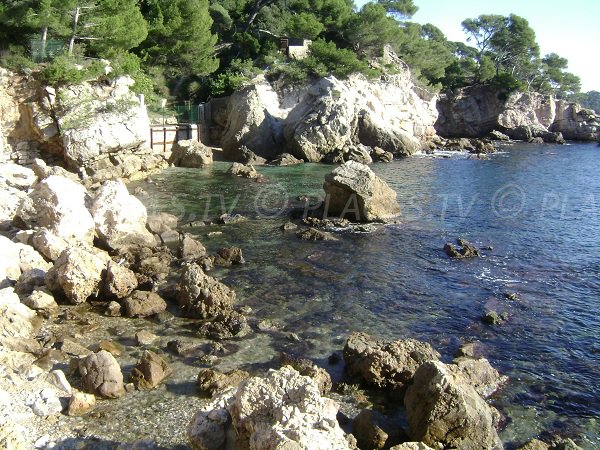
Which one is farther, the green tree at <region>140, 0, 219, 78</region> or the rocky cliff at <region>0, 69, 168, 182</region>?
the green tree at <region>140, 0, 219, 78</region>

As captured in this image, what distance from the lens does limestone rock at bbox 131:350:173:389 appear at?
12031 millimetres

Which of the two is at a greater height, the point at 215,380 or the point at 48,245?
the point at 48,245

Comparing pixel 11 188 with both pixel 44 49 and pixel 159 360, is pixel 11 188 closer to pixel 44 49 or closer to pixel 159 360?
pixel 44 49

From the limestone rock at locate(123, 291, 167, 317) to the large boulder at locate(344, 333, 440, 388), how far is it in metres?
6.11

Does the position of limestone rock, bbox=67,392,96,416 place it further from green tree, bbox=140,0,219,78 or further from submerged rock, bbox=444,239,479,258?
green tree, bbox=140,0,219,78

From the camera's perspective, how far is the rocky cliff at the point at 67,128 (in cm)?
3431

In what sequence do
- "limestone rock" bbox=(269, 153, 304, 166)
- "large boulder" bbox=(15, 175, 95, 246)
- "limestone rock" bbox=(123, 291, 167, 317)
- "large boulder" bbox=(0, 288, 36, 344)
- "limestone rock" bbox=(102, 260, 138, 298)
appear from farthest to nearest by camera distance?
"limestone rock" bbox=(269, 153, 304, 166) < "large boulder" bbox=(15, 175, 95, 246) < "limestone rock" bbox=(102, 260, 138, 298) < "limestone rock" bbox=(123, 291, 167, 317) < "large boulder" bbox=(0, 288, 36, 344)

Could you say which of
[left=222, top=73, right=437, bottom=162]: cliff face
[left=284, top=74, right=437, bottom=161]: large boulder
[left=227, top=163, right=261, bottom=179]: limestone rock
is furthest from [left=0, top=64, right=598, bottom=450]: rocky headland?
[left=284, top=74, right=437, bottom=161]: large boulder

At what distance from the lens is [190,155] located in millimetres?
42469

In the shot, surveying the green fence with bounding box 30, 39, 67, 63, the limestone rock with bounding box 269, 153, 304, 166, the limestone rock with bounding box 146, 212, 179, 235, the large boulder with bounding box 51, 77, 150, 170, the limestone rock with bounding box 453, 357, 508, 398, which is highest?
the green fence with bounding box 30, 39, 67, 63

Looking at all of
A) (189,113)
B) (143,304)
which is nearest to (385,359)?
(143,304)

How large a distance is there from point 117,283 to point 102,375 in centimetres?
540

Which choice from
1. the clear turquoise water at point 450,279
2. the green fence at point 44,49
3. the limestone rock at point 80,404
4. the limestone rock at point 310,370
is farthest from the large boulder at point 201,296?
the green fence at point 44,49

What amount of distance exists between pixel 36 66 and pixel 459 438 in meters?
34.7
